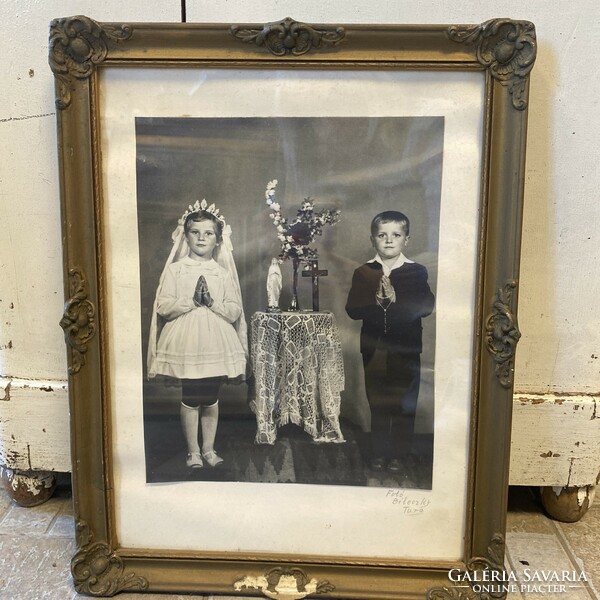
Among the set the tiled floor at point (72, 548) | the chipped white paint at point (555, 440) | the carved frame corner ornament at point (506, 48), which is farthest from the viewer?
the chipped white paint at point (555, 440)

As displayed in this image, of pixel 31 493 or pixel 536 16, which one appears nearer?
pixel 536 16

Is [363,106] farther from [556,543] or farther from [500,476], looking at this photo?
[556,543]

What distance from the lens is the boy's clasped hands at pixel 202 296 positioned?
0.96 meters

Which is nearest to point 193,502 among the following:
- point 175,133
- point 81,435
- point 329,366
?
point 81,435

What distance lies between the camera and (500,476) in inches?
36.9

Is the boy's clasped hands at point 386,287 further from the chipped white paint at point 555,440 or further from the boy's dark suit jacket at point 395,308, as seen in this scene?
the chipped white paint at point 555,440

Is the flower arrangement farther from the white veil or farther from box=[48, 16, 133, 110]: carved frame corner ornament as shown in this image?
box=[48, 16, 133, 110]: carved frame corner ornament

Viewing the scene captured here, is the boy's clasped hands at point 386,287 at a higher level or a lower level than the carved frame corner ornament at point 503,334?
higher

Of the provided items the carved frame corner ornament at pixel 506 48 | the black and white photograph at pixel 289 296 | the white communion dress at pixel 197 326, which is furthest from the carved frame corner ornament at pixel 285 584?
the carved frame corner ornament at pixel 506 48

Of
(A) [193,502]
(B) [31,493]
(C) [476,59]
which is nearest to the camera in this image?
(C) [476,59]

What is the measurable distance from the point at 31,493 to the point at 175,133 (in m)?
0.82

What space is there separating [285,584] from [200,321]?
0.48 metres

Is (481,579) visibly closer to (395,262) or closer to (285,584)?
(285,584)
